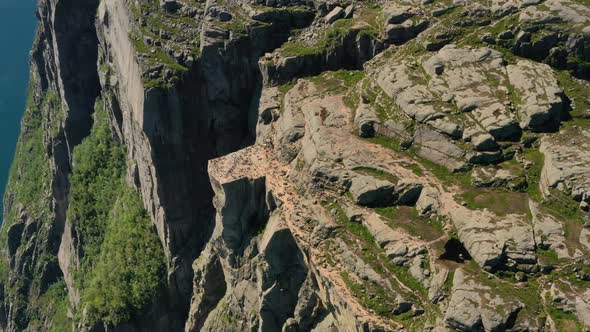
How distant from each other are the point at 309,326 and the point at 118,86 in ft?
165

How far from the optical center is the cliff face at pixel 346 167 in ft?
140

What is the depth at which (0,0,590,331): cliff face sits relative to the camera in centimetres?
4272

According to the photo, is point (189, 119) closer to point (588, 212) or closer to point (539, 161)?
point (539, 161)

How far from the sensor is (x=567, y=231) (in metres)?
42.6

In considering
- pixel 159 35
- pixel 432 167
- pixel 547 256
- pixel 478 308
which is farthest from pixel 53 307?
pixel 547 256

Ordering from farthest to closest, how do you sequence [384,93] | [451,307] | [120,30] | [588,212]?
[120,30] < [384,93] < [588,212] < [451,307]

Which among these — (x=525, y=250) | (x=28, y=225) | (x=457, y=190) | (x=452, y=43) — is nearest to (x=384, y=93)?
(x=452, y=43)

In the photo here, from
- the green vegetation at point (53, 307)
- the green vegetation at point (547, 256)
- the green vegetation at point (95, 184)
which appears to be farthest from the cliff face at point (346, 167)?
the green vegetation at point (53, 307)

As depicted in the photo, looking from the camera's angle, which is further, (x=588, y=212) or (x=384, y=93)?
(x=384, y=93)

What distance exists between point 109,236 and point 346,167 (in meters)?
49.4

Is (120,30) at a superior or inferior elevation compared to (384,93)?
superior

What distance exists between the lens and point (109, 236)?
87.4m

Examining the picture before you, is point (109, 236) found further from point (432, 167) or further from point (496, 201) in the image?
point (496, 201)

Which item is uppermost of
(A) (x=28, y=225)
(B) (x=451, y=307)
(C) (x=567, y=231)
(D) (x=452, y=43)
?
(D) (x=452, y=43)
